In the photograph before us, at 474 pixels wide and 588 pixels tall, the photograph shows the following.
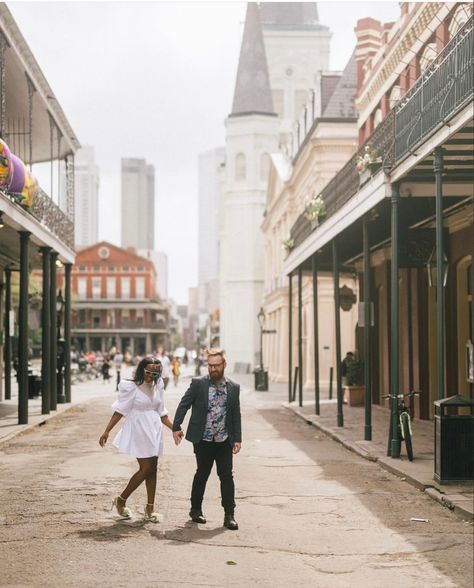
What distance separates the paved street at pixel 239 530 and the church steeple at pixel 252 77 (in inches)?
2456

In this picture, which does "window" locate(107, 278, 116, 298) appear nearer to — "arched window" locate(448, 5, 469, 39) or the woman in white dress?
"arched window" locate(448, 5, 469, 39)

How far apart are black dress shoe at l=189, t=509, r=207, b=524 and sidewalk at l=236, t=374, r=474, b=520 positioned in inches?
104

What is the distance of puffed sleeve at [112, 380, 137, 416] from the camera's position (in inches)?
347

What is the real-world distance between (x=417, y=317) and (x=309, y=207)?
3.44m

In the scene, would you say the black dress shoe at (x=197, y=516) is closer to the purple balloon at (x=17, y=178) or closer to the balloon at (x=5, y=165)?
the balloon at (x=5, y=165)

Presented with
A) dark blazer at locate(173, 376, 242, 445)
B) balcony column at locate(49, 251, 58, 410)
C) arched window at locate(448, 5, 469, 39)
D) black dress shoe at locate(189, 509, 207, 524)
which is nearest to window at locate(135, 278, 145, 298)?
balcony column at locate(49, 251, 58, 410)

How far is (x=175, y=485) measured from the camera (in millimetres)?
11750

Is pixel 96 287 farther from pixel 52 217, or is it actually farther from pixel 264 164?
pixel 52 217

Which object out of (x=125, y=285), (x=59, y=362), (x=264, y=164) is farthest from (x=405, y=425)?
(x=125, y=285)

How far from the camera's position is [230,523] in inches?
357

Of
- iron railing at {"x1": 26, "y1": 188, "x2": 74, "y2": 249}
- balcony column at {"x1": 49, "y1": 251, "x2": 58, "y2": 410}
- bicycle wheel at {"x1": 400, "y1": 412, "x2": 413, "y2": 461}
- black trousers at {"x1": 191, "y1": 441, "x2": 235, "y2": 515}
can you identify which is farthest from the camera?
balcony column at {"x1": 49, "y1": 251, "x2": 58, "y2": 410}

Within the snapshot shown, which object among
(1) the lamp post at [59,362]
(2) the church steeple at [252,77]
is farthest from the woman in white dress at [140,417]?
(2) the church steeple at [252,77]

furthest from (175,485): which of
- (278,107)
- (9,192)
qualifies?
(278,107)

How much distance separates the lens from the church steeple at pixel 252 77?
74.9m
